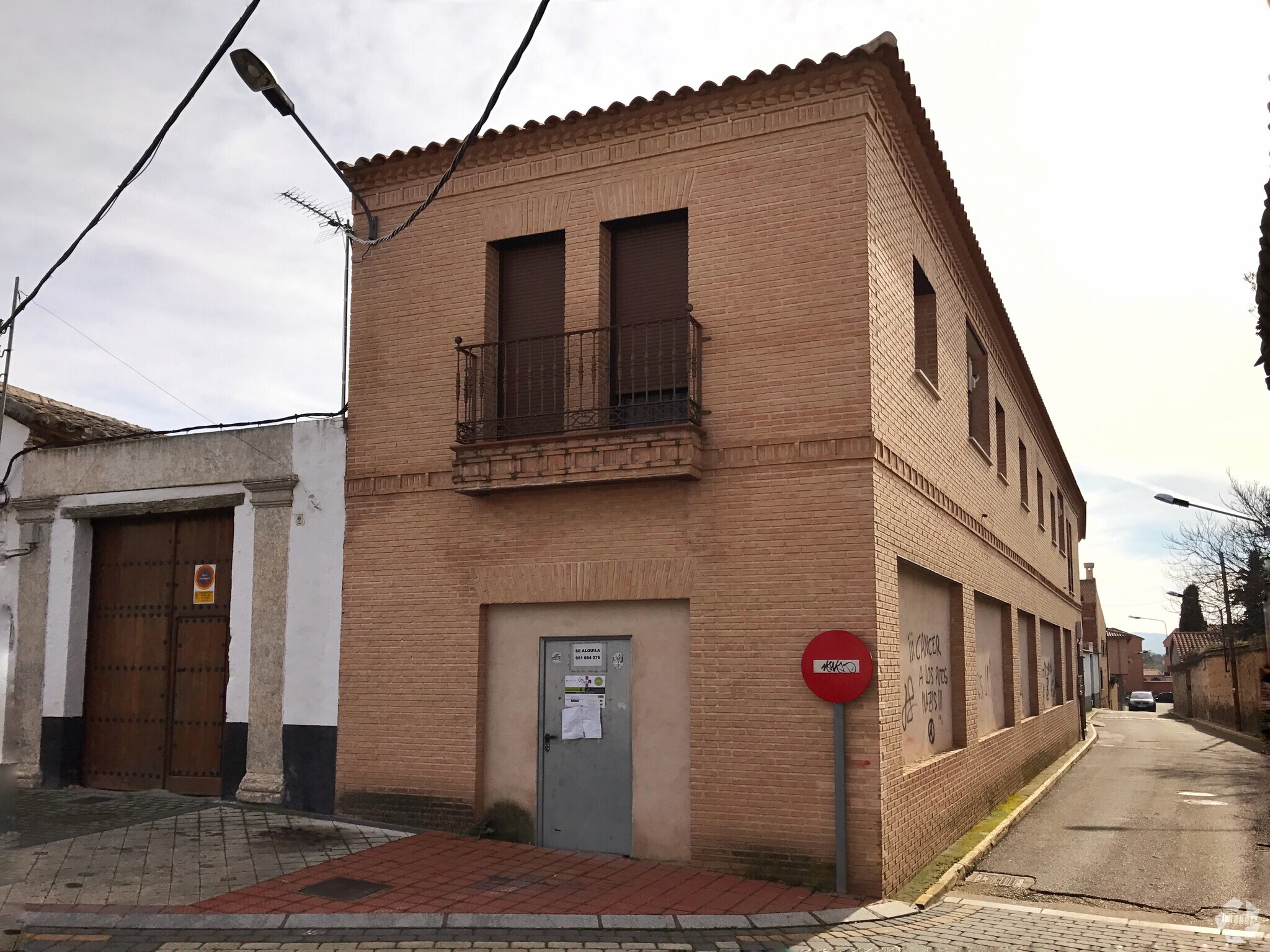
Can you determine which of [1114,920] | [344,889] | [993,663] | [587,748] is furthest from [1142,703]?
[344,889]

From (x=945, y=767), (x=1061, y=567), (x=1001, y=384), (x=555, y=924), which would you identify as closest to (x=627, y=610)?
(x=555, y=924)

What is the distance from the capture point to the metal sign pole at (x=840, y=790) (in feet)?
26.6

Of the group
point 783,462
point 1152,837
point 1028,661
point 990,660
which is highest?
point 783,462

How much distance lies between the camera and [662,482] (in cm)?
924

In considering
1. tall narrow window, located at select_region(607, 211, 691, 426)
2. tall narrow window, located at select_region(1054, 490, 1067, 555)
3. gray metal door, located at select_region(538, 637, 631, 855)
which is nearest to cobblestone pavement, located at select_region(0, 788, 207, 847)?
gray metal door, located at select_region(538, 637, 631, 855)

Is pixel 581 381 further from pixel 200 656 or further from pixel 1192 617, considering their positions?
pixel 1192 617

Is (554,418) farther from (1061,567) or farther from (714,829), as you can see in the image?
(1061,567)

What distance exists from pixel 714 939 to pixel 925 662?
467 centimetres

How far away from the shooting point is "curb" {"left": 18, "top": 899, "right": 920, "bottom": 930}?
22.8 ft

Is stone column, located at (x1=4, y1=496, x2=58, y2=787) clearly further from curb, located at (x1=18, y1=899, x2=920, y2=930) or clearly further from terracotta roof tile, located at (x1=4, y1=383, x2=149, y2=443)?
curb, located at (x1=18, y1=899, x2=920, y2=930)

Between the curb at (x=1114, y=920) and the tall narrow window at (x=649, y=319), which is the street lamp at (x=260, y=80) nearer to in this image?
the tall narrow window at (x=649, y=319)

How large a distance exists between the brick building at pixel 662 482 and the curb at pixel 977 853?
282mm

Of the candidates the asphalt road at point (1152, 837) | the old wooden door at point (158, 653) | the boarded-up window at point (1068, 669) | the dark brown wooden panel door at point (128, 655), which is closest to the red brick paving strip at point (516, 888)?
the asphalt road at point (1152, 837)

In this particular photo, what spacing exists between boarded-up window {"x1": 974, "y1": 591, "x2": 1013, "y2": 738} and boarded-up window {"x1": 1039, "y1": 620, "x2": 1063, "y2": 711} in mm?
3768
